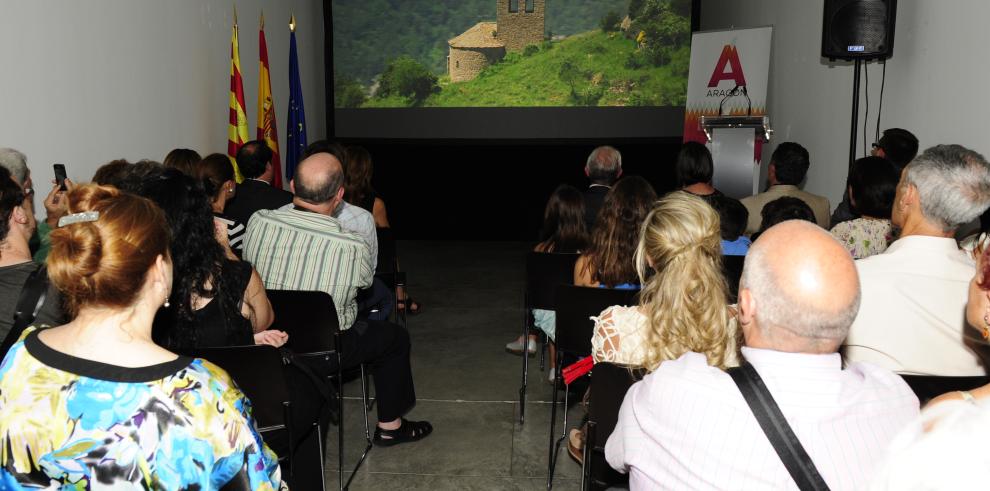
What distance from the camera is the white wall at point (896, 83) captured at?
3829 millimetres

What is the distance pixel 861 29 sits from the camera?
15.5 ft

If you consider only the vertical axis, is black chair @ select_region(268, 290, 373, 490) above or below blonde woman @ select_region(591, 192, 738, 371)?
below

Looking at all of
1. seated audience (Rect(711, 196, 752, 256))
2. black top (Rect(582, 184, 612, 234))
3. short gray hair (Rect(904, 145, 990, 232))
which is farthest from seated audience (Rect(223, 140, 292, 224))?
short gray hair (Rect(904, 145, 990, 232))

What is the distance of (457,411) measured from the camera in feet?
13.1

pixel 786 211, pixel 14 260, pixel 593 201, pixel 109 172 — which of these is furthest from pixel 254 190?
pixel 786 211

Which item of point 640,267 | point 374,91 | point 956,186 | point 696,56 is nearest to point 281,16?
point 374,91

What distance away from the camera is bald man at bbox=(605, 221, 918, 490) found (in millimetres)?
1351

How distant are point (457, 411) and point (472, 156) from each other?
633 cm

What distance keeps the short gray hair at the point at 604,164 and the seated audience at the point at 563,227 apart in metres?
0.83

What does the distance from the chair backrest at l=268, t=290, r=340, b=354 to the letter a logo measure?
5336mm

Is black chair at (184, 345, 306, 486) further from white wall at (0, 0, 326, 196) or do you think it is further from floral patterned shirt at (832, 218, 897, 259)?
floral patterned shirt at (832, 218, 897, 259)

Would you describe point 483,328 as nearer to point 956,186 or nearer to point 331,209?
point 331,209

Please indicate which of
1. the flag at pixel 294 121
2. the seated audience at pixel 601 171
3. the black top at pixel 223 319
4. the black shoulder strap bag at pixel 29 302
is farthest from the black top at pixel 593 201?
the flag at pixel 294 121

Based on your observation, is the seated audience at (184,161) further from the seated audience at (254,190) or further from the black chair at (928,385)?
the black chair at (928,385)
